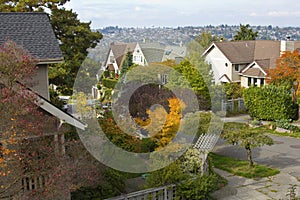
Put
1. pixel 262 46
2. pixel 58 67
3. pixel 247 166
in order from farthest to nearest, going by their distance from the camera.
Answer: pixel 262 46, pixel 58 67, pixel 247 166

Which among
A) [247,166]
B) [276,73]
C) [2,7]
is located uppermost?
[2,7]

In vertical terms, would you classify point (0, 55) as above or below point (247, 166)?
above

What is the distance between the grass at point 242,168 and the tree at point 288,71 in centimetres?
1033

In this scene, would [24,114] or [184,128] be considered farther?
[184,128]

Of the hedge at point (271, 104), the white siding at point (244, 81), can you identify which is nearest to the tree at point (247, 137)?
the hedge at point (271, 104)

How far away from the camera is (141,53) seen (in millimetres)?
14242

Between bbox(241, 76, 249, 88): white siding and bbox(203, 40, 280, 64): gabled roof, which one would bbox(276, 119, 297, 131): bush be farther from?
bbox(203, 40, 280, 64): gabled roof

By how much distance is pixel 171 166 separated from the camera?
35.1ft

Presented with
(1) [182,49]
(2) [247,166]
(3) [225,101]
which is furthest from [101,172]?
(3) [225,101]

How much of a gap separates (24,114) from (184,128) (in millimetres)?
7087

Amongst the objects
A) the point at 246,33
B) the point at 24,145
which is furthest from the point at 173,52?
the point at 246,33

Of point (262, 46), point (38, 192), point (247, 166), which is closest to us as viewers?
point (38, 192)

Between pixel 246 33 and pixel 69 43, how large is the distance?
3447 cm

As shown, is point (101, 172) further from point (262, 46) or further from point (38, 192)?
point (262, 46)
